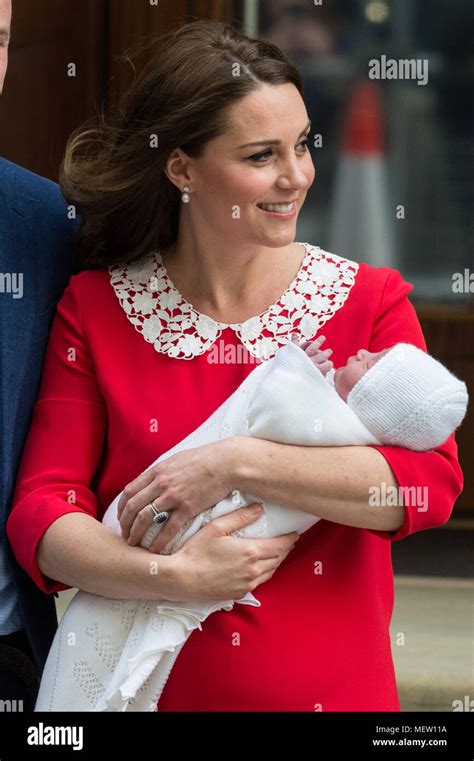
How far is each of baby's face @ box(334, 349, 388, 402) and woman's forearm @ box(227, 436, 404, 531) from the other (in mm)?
96

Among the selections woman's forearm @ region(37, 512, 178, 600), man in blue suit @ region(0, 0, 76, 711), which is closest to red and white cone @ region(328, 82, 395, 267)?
man in blue suit @ region(0, 0, 76, 711)

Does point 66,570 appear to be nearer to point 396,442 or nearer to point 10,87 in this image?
point 396,442

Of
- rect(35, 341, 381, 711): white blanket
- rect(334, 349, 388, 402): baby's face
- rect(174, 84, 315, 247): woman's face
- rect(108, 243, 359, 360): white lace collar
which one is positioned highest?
rect(174, 84, 315, 247): woman's face

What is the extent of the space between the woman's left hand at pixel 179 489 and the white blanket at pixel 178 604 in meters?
0.02

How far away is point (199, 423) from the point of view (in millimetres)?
2377

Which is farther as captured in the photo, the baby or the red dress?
the red dress

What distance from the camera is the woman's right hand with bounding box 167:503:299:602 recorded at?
222 centimetres

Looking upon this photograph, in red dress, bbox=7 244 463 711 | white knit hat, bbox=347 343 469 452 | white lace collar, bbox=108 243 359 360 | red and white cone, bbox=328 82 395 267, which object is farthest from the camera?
red and white cone, bbox=328 82 395 267

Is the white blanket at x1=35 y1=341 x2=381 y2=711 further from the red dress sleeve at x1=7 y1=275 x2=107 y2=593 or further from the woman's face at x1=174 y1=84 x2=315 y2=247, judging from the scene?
the woman's face at x1=174 y1=84 x2=315 y2=247

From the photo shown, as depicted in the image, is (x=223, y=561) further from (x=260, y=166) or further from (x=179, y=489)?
(x=260, y=166)

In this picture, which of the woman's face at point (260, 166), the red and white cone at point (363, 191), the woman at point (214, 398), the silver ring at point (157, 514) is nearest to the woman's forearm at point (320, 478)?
the woman at point (214, 398)

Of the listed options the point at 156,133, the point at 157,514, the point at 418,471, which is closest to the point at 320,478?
the point at 418,471

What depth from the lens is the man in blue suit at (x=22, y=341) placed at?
2455 millimetres
